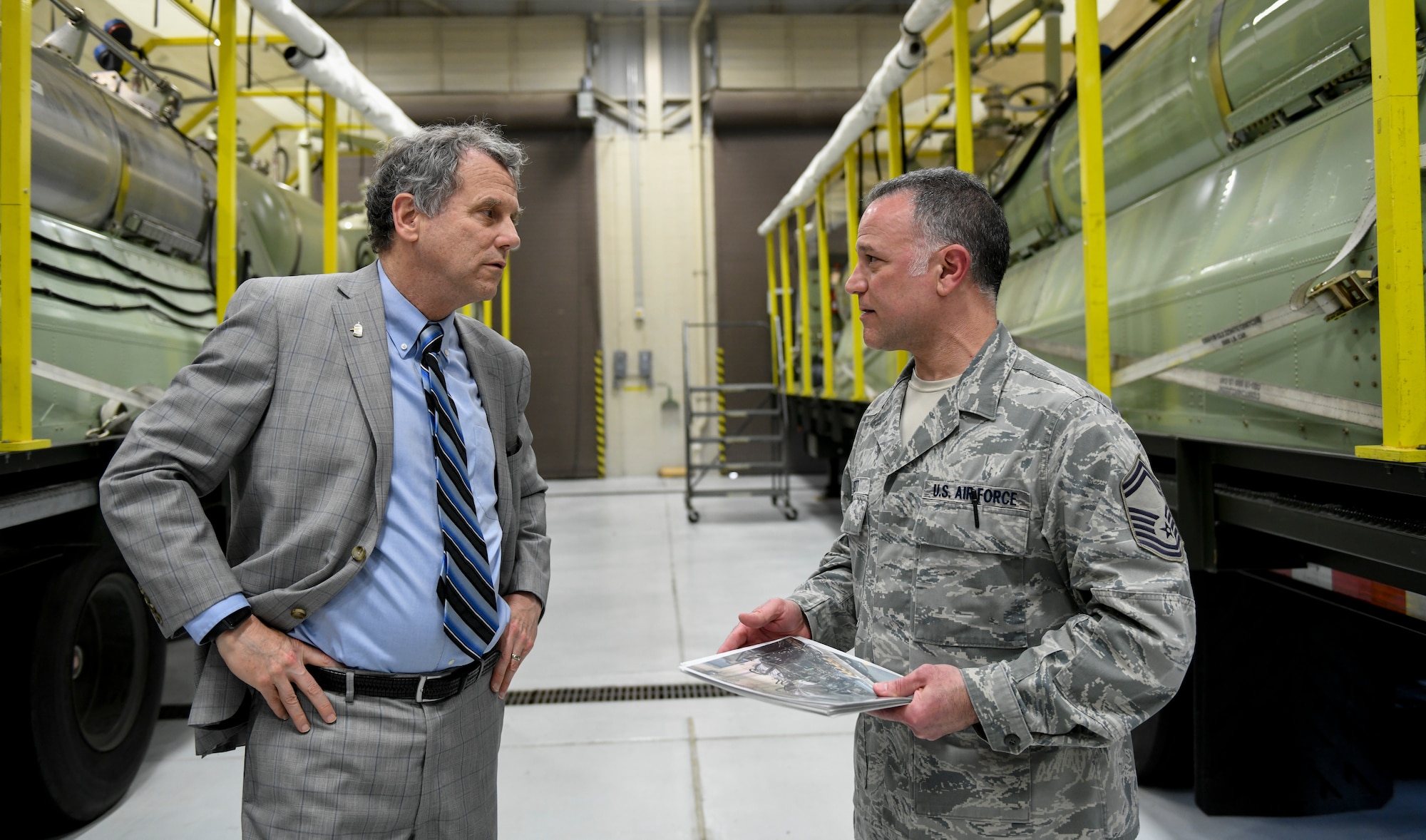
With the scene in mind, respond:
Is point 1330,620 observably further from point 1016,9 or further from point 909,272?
point 1016,9

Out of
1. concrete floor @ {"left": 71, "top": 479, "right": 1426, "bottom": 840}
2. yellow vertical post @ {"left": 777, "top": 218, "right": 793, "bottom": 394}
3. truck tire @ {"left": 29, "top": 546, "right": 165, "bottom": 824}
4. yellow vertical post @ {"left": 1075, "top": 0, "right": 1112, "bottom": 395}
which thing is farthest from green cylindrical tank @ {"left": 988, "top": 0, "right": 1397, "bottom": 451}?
yellow vertical post @ {"left": 777, "top": 218, "right": 793, "bottom": 394}

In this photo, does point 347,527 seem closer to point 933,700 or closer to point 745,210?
point 933,700

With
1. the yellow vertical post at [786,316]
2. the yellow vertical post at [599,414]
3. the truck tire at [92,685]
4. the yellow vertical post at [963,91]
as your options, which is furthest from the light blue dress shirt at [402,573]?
the yellow vertical post at [599,414]

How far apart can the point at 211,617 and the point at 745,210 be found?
11.9m

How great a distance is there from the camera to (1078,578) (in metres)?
1.18

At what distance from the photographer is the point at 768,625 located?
146cm

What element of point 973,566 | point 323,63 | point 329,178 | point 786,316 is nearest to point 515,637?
point 973,566

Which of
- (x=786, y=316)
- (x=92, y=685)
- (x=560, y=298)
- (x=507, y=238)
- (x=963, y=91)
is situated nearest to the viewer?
(x=507, y=238)

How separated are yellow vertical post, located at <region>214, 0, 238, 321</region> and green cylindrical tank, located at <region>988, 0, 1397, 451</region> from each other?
3403mm

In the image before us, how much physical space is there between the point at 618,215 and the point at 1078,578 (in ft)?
39.7

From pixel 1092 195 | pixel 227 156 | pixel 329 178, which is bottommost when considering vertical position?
pixel 1092 195

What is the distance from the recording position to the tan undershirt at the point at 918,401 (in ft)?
4.68

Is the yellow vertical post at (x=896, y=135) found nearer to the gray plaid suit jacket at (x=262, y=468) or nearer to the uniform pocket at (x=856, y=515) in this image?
the uniform pocket at (x=856, y=515)

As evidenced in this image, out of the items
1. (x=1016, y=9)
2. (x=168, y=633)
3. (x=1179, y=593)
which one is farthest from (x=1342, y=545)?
(x=1016, y=9)
